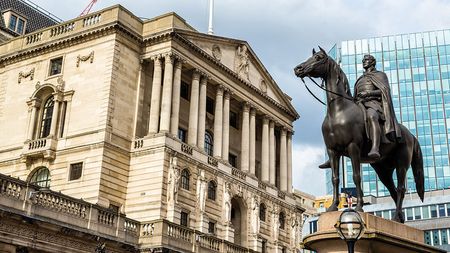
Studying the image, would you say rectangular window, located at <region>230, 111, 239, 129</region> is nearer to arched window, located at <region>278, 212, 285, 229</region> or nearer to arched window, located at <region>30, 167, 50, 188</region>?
arched window, located at <region>278, 212, 285, 229</region>

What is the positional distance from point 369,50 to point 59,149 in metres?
79.0

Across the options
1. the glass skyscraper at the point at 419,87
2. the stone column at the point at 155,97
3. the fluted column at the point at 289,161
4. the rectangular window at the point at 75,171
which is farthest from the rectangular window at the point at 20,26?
the glass skyscraper at the point at 419,87

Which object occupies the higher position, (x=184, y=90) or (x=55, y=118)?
(x=184, y=90)

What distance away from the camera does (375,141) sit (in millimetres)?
13859

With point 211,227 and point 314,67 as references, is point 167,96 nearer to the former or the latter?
point 211,227

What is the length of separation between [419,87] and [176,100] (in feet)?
225

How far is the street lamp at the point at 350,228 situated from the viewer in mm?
11508

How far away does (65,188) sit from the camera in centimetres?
4734

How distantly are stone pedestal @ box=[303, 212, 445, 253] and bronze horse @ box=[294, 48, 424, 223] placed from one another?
0.67m

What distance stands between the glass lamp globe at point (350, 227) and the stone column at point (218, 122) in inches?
1682

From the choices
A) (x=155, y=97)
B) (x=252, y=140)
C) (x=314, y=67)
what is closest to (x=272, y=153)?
(x=252, y=140)

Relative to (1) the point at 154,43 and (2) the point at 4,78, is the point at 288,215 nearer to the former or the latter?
(1) the point at 154,43

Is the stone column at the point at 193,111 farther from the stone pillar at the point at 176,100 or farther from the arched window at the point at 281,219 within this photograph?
the arched window at the point at 281,219

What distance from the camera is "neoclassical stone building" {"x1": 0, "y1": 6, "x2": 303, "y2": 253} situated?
154 ft
